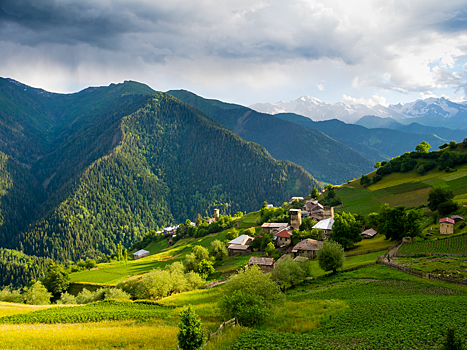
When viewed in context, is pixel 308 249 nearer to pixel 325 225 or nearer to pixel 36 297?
pixel 325 225

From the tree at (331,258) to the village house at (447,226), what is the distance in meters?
24.6

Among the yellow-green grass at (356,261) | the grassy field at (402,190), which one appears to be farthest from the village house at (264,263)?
the grassy field at (402,190)

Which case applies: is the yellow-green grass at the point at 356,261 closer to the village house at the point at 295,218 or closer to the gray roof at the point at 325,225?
the gray roof at the point at 325,225

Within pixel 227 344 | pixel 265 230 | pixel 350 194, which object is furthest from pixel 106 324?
pixel 350 194

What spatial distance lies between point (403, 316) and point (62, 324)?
4179 centimetres

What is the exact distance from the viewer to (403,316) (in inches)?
1210

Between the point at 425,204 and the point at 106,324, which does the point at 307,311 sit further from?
the point at 425,204

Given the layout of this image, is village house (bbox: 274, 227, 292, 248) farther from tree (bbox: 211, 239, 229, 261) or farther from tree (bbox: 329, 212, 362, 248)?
tree (bbox: 329, 212, 362, 248)

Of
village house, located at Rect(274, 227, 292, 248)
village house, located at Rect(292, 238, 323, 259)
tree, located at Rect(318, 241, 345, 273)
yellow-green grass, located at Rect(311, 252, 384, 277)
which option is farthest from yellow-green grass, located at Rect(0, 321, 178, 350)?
village house, located at Rect(274, 227, 292, 248)

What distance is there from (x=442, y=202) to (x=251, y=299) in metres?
67.8

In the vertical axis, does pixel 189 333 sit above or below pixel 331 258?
above

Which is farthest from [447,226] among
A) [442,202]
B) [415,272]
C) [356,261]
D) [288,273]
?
[288,273]

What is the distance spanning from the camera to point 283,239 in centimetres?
9031

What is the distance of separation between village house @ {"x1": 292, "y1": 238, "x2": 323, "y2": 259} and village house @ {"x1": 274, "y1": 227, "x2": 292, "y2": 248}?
402 inches
